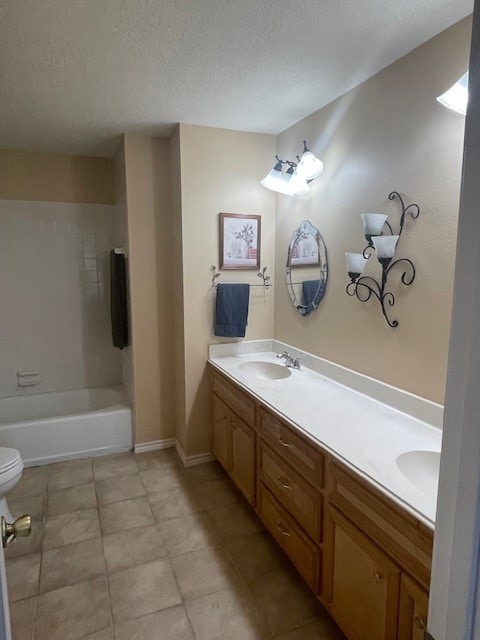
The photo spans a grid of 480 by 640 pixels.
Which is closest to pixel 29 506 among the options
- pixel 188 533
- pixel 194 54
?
pixel 188 533

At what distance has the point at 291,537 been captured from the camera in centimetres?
176

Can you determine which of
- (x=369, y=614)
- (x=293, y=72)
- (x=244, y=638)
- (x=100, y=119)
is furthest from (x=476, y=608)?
(x=100, y=119)

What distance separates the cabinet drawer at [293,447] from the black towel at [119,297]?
1.58 meters

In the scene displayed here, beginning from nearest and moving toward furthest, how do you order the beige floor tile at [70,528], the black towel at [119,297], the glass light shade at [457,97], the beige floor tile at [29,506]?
the glass light shade at [457,97], the beige floor tile at [70,528], the beige floor tile at [29,506], the black towel at [119,297]

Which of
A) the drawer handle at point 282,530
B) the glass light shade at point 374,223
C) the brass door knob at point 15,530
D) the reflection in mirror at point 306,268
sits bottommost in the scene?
the drawer handle at point 282,530

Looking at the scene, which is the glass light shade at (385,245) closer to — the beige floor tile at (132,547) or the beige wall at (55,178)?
the beige floor tile at (132,547)

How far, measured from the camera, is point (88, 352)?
354 cm

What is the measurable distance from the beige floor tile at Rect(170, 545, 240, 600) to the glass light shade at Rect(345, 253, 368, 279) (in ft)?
5.19

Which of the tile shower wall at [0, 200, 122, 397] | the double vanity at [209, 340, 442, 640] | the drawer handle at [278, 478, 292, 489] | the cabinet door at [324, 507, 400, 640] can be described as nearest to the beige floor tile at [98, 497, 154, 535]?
the double vanity at [209, 340, 442, 640]

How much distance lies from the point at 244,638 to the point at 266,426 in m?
0.85

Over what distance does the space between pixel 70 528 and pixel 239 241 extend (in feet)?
6.77

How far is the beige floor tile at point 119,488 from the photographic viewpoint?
2479 mm

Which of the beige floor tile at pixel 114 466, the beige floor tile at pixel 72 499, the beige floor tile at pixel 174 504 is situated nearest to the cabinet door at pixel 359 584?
the beige floor tile at pixel 174 504

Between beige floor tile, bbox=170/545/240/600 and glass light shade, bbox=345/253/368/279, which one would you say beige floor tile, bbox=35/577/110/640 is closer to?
beige floor tile, bbox=170/545/240/600
